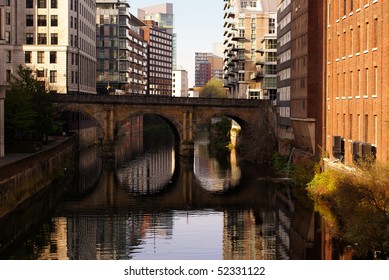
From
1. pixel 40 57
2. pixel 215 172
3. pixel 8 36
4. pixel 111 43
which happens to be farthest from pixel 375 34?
pixel 111 43

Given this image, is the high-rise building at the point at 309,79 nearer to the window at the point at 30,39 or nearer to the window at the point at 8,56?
the window at the point at 8,56

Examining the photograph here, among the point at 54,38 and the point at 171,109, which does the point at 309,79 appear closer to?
the point at 171,109

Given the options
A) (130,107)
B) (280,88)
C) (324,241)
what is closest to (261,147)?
(280,88)

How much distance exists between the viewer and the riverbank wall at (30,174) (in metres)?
57.2

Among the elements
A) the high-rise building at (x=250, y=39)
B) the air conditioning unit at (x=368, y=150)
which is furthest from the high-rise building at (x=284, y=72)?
the air conditioning unit at (x=368, y=150)

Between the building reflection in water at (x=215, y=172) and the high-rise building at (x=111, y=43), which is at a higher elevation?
the high-rise building at (x=111, y=43)

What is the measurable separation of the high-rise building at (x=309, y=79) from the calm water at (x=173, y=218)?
5.52 m

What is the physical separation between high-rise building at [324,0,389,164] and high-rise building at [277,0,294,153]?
27.5m

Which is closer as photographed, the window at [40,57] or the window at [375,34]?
the window at [375,34]

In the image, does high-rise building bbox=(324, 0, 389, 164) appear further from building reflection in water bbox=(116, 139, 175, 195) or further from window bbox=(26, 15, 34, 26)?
window bbox=(26, 15, 34, 26)

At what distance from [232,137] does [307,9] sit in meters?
69.7

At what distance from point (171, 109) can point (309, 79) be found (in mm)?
42357

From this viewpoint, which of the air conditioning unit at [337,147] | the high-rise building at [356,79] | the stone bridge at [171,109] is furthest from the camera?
the stone bridge at [171,109]

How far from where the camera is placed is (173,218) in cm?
6172
